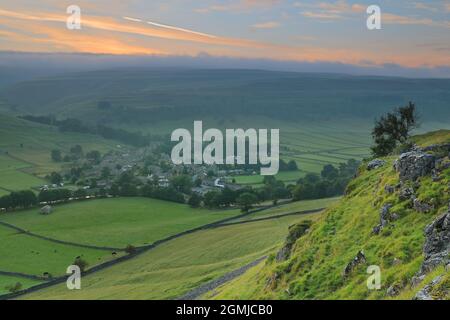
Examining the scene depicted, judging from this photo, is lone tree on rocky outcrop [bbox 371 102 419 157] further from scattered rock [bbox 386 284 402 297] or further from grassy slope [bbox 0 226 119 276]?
grassy slope [bbox 0 226 119 276]

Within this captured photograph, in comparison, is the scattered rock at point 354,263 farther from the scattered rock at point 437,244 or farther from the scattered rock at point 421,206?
the scattered rock at point 421,206

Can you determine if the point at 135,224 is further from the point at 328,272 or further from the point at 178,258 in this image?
the point at 328,272

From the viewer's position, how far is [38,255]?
97688mm

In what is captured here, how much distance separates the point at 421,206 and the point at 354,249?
5709 millimetres

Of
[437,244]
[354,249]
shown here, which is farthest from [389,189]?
[437,244]

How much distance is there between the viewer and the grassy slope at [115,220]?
107575 millimetres

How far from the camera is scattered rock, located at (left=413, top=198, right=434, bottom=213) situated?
32.9 metres

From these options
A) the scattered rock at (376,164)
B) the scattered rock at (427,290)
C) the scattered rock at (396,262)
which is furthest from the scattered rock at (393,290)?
the scattered rock at (376,164)

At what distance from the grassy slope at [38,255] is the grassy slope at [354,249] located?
55.1 m

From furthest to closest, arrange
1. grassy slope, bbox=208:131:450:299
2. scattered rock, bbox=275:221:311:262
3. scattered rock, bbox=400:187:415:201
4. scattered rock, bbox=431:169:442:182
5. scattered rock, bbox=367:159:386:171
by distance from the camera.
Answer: scattered rock, bbox=367:159:386:171 → scattered rock, bbox=275:221:311:262 → scattered rock, bbox=400:187:415:201 → scattered rock, bbox=431:169:442:182 → grassy slope, bbox=208:131:450:299

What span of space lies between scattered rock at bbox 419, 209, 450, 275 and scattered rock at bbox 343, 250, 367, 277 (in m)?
4.64

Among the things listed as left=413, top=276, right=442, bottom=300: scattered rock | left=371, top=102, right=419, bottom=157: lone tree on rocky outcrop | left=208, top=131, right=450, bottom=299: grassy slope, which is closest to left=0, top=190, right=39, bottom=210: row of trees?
left=371, top=102, right=419, bottom=157: lone tree on rocky outcrop

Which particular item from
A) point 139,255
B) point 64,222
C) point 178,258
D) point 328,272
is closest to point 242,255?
point 178,258

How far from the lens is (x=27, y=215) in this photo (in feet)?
433
